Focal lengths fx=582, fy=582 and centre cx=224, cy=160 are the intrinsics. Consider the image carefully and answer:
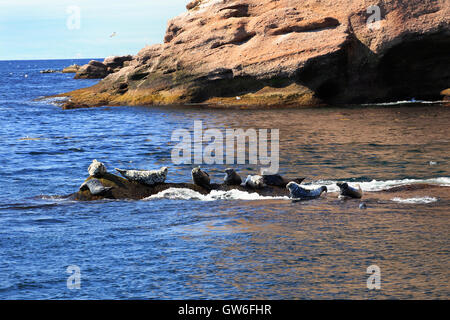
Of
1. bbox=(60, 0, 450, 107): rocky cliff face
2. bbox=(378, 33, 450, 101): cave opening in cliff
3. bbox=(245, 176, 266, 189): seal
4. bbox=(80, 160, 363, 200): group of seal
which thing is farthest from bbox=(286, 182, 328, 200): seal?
bbox=(378, 33, 450, 101): cave opening in cliff

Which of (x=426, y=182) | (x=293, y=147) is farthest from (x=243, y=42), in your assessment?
(x=426, y=182)

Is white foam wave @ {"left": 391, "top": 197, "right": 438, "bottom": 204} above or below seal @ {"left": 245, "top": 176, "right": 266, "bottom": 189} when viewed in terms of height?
below

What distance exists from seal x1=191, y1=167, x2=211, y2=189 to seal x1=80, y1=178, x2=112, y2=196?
2.05 m

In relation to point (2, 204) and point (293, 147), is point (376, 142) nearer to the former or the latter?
point (293, 147)

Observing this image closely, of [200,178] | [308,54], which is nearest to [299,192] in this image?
[200,178]

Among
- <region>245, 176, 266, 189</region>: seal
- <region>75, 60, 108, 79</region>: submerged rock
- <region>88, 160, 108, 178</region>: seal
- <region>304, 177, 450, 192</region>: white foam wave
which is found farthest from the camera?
<region>75, 60, 108, 79</region>: submerged rock

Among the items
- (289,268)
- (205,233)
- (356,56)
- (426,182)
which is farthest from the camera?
(356,56)

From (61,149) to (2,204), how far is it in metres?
10.2

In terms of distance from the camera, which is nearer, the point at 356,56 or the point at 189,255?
the point at 189,255

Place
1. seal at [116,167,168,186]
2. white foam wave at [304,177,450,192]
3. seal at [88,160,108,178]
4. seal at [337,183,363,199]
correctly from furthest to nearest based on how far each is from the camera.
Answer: white foam wave at [304,177,450,192] < seal at [116,167,168,186] < seal at [88,160,108,178] < seal at [337,183,363,199]

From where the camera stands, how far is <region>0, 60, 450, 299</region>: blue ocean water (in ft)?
27.4

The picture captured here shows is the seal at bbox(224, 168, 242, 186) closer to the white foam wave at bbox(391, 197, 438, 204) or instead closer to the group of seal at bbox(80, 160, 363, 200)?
the group of seal at bbox(80, 160, 363, 200)

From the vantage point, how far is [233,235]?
1081 centimetres
